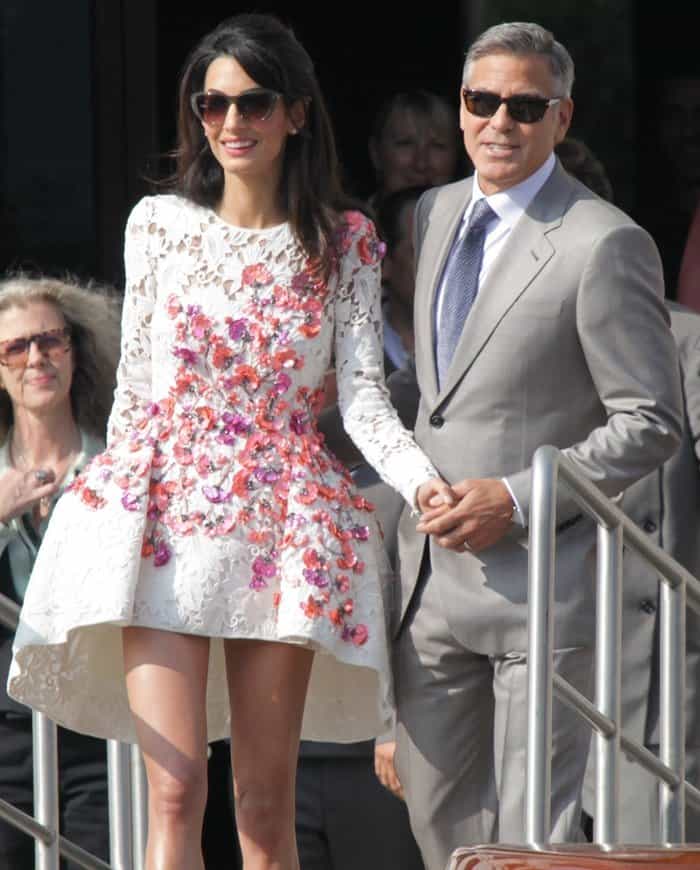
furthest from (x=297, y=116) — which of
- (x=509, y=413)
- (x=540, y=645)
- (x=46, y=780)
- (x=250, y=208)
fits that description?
(x=46, y=780)

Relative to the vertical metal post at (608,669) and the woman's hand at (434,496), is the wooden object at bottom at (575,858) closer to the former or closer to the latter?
the vertical metal post at (608,669)

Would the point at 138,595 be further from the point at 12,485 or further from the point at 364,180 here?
the point at 364,180

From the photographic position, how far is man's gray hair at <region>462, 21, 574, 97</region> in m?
4.53

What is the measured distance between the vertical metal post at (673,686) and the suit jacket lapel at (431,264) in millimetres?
673

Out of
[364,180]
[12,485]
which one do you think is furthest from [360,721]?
[364,180]

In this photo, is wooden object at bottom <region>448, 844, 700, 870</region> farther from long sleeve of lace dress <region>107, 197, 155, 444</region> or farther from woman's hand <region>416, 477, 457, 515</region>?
long sleeve of lace dress <region>107, 197, 155, 444</region>

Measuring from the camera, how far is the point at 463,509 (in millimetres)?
4332

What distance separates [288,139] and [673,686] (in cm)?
141

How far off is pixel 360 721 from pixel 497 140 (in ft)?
4.11

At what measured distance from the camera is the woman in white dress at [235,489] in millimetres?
4344

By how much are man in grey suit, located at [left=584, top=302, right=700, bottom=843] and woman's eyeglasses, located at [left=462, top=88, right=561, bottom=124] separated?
934 millimetres

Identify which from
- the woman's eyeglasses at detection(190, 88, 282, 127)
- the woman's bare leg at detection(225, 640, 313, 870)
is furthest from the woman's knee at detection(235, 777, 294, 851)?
the woman's eyeglasses at detection(190, 88, 282, 127)

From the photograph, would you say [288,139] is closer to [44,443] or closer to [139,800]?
[44,443]

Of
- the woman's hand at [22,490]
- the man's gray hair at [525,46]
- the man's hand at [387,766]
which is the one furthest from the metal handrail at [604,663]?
the woman's hand at [22,490]
